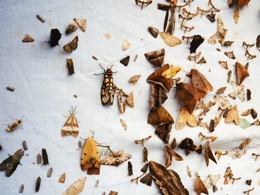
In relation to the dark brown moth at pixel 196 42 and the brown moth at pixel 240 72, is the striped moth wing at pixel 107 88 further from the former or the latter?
the brown moth at pixel 240 72

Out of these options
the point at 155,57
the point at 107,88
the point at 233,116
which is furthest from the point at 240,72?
the point at 107,88

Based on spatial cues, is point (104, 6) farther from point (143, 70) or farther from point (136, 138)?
point (136, 138)

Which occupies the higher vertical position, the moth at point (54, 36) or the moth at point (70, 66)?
the moth at point (54, 36)

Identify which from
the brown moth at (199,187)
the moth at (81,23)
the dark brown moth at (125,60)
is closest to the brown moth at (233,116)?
the brown moth at (199,187)

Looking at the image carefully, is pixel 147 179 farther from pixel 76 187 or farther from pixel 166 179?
pixel 76 187

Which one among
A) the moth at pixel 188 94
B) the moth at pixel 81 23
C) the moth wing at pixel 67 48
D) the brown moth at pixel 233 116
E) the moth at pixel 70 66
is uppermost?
the moth at pixel 81 23
